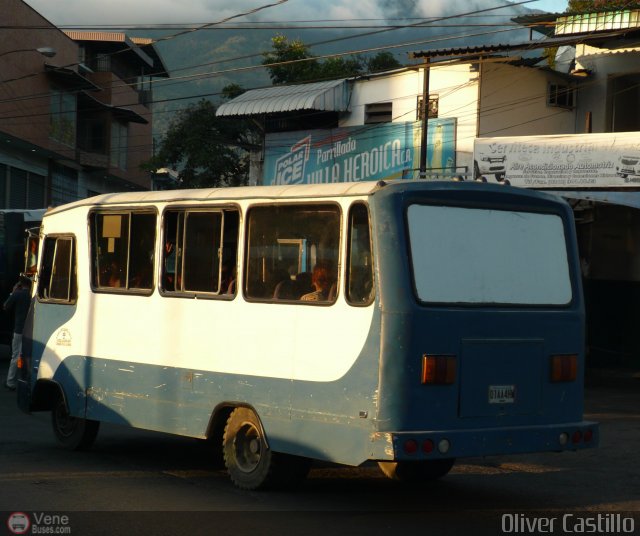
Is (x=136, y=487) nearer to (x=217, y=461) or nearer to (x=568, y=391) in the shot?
(x=217, y=461)

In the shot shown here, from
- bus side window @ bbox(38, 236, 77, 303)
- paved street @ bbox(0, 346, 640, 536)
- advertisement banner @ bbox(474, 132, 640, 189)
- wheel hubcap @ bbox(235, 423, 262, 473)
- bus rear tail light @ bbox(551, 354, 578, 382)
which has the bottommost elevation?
paved street @ bbox(0, 346, 640, 536)

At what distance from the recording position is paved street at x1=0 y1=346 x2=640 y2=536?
8.19m

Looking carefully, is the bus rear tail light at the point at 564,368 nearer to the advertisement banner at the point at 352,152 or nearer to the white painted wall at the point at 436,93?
the white painted wall at the point at 436,93

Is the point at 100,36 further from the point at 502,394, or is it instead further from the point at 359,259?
the point at 502,394

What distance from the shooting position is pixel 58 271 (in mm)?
11938

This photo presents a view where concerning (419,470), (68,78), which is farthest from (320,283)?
(68,78)

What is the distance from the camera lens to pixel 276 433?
914 cm

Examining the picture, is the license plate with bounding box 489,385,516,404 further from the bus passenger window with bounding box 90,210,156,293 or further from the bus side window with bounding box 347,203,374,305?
the bus passenger window with bounding box 90,210,156,293

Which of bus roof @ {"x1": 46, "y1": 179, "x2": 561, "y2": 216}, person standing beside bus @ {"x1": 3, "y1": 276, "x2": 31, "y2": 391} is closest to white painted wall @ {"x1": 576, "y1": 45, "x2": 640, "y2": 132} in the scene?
person standing beside bus @ {"x1": 3, "y1": 276, "x2": 31, "y2": 391}

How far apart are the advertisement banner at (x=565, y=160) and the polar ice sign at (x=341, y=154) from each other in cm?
867

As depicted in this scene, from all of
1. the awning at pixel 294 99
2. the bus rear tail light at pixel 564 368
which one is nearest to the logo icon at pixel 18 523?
the bus rear tail light at pixel 564 368

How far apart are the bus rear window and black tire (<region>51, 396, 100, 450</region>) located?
4.75 metres

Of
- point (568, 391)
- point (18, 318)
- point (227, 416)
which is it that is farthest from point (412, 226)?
point (18, 318)

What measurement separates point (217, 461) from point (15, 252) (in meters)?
14.5
